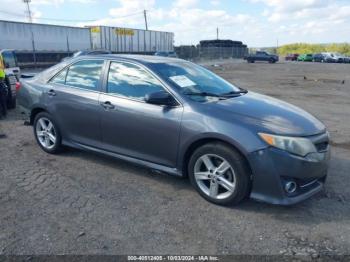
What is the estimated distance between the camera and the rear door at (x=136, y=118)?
13.9 feet

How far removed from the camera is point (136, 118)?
4.44 meters

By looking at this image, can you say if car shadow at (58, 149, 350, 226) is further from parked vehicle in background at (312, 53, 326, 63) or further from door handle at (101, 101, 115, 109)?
parked vehicle in background at (312, 53, 326, 63)

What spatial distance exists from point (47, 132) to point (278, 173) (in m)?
3.73

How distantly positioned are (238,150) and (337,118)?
657 centimetres

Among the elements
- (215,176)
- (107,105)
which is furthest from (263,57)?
(215,176)

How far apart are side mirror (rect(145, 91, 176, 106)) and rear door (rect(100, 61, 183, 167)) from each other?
7cm

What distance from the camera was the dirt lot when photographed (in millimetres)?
3244

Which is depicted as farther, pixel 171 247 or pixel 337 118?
pixel 337 118

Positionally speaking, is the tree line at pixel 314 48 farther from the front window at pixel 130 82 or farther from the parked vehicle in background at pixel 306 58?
the front window at pixel 130 82

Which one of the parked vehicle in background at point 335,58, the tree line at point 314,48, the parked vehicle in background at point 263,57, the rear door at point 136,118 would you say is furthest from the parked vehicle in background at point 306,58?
the rear door at point 136,118

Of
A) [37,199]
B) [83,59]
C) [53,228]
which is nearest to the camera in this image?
[53,228]

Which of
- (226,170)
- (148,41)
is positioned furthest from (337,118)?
(148,41)

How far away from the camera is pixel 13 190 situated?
14.4ft

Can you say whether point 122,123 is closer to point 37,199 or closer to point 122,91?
point 122,91
